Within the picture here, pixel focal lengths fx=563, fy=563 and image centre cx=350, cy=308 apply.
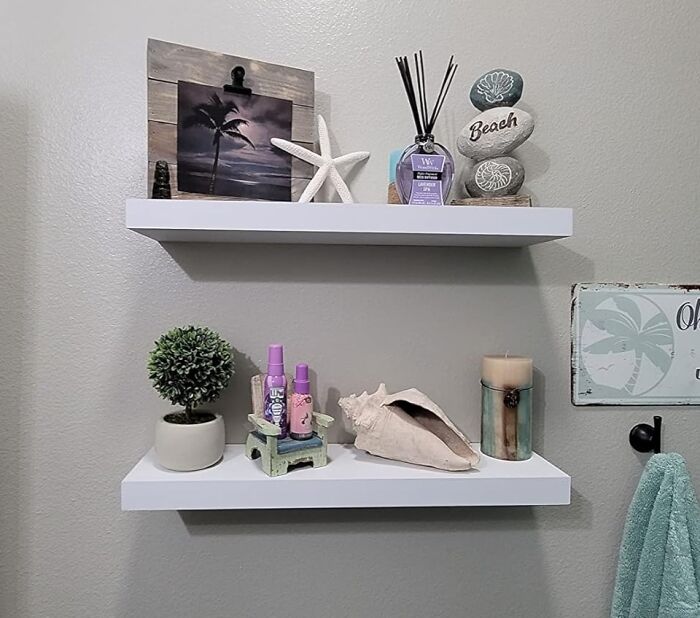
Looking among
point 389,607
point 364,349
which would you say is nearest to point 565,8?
point 364,349

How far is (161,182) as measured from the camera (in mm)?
722

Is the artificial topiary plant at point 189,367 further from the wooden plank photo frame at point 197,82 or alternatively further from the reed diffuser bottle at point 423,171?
the reed diffuser bottle at point 423,171

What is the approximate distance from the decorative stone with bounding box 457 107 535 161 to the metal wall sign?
0.25m

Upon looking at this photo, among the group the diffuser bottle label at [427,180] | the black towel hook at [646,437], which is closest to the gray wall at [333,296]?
the black towel hook at [646,437]

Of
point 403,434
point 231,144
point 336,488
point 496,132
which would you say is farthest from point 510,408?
point 231,144

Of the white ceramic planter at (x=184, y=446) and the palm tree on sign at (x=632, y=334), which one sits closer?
the white ceramic planter at (x=184, y=446)

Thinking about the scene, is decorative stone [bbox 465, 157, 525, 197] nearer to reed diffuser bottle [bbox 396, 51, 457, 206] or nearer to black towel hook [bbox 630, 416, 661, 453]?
reed diffuser bottle [bbox 396, 51, 457, 206]

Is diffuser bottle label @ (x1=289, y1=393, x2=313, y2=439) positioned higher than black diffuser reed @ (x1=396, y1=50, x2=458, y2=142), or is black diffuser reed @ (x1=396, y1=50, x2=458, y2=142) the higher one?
black diffuser reed @ (x1=396, y1=50, x2=458, y2=142)

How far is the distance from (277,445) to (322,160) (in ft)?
1.26

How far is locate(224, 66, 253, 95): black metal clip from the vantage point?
752 mm

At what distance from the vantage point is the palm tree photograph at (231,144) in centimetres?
74

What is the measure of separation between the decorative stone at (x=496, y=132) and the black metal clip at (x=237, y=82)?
309mm

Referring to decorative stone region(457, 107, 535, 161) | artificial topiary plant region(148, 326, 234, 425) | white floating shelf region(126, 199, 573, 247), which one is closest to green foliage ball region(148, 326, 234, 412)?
artificial topiary plant region(148, 326, 234, 425)

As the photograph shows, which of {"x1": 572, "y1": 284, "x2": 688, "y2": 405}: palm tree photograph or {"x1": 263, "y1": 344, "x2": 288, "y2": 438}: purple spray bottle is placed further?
{"x1": 572, "y1": 284, "x2": 688, "y2": 405}: palm tree photograph
